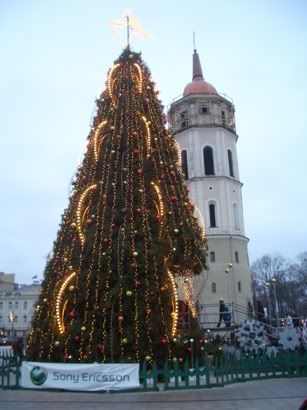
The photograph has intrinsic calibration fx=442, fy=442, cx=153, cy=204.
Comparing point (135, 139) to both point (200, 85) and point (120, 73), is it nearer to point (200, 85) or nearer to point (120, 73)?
point (120, 73)

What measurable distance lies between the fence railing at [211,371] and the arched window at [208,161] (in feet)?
87.9

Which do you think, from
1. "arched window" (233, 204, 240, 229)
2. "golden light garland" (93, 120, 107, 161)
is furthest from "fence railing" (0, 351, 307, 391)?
"arched window" (233, 204, 240, 229)

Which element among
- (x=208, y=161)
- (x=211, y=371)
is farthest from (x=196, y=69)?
(x=211, y=371)

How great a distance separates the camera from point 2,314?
9244cm

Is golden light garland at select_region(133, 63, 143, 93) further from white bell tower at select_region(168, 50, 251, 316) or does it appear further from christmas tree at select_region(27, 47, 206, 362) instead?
white bell tower at select_region(168, 50, 251, 316)

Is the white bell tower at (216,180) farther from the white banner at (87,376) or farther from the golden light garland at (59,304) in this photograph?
the white banner at (87,376)

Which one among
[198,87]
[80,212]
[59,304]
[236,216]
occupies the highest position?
[198,87]

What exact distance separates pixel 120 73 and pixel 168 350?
10.8 metres

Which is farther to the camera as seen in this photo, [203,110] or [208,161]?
[203,110]

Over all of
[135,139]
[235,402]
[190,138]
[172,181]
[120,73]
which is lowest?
[235,402]

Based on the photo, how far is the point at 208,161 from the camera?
41.9 metres

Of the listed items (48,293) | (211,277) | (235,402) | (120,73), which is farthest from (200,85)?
(235,402)

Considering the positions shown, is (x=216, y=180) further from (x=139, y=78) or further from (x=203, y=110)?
(x=139, y=78)

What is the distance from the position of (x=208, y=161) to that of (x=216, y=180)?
7.30 feet
